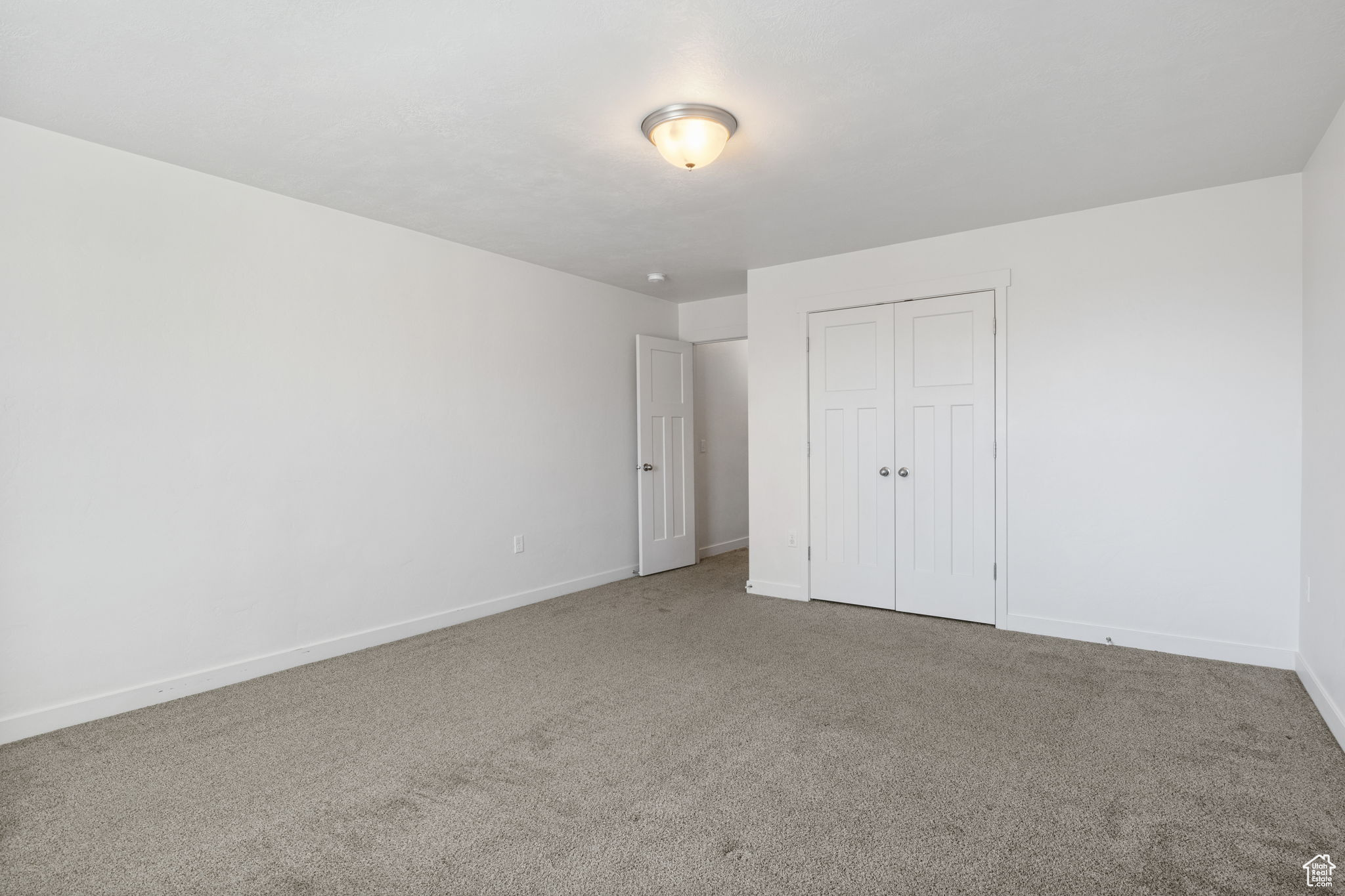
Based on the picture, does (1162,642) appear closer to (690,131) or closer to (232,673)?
(690,131)

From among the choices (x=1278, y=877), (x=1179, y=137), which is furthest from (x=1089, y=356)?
(x=1278, y=877)

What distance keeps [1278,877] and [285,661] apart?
408 centimetres

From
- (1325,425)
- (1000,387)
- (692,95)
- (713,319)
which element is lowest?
(1325,425)

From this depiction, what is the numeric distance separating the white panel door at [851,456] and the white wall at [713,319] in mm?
1179

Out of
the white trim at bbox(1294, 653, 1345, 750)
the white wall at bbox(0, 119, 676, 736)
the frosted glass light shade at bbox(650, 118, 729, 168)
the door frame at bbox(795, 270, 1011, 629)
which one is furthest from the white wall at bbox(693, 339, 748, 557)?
the white trim at bbox(1294, 653, 1345, 750)

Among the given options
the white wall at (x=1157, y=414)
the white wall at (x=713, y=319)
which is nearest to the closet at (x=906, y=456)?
the white wall at (x=1157, y=414)

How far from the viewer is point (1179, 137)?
2.94 metres

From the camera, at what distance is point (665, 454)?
5953 mm

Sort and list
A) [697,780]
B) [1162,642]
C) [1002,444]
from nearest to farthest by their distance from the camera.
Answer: [697,780] → [1162,642] → [1002,444]

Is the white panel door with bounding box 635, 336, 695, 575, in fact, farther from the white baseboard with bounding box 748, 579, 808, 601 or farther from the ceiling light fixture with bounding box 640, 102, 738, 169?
the ceiling light fixture with bounding box 640, 102, 738, 169

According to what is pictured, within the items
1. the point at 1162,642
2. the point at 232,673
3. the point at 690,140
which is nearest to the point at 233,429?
the point at 232,673

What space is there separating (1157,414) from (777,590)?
2.67 metres

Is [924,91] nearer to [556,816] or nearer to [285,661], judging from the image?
[556,816]

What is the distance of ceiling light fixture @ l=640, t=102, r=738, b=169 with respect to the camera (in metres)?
2.62
